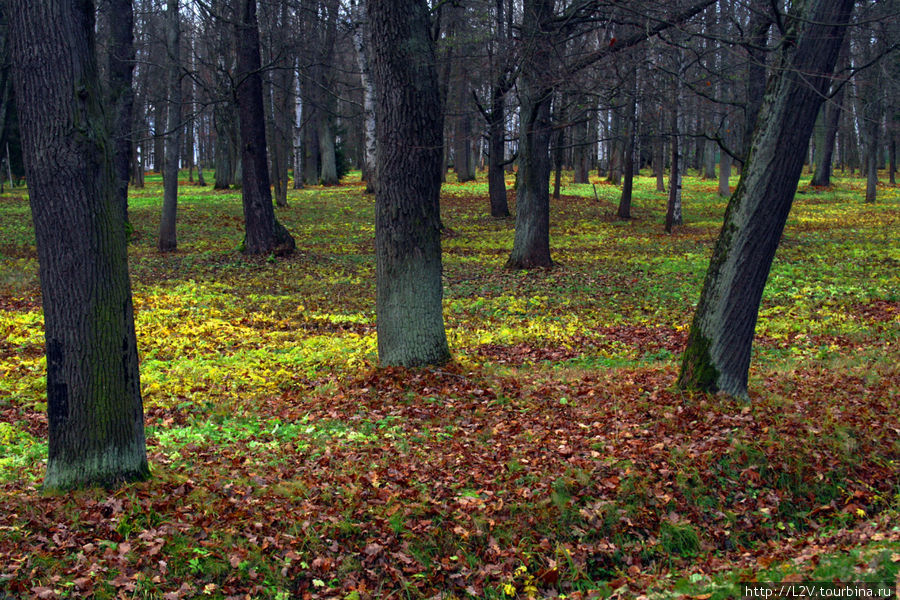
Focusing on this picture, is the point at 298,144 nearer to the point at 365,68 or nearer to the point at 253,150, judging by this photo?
the point at 365,68

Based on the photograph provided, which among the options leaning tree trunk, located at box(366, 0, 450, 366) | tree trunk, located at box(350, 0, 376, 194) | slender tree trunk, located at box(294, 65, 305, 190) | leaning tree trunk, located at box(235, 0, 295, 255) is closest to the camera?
leaning tree trunk, located at box(366, 0, 450, 366)

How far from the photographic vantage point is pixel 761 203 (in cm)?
675

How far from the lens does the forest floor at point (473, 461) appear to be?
475cm

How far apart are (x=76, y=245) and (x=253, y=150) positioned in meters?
13.3

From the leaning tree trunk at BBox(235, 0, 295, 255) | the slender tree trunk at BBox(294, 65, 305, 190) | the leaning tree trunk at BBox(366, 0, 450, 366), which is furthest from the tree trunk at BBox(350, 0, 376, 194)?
the leaning tree trunk at BBox(366, 0, 450, 366)

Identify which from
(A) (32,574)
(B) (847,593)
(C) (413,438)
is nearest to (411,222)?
(C) (413,438)

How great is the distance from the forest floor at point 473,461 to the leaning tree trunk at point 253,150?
4.88 m

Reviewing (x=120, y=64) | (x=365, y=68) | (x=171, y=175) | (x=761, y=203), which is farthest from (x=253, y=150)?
(x=761, y=203)

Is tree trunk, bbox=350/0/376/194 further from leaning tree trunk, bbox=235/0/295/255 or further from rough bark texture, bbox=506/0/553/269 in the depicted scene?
rough bark texture, bbox=506/0/553/269

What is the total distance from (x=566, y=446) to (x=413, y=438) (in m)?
1.49

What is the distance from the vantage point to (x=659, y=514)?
5633mm

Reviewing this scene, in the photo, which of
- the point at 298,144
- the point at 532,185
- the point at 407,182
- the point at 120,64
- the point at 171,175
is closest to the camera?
the point at 407,182

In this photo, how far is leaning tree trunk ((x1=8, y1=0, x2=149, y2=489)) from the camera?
15.1 ft

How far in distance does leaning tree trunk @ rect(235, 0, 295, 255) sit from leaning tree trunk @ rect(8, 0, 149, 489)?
12.8 m
